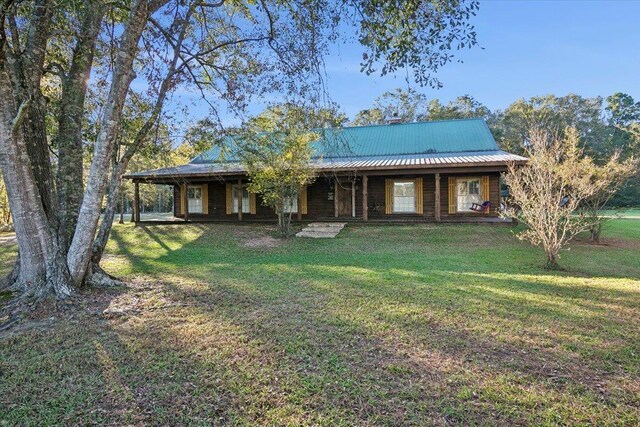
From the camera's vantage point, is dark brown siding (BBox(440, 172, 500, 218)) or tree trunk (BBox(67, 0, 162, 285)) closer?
tree trunk (BBox(67, 0, 162, 285))

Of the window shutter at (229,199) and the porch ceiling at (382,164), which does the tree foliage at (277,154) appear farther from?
the window shutter at (229,199)

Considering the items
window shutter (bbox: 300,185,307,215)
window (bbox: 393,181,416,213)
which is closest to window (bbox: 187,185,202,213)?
window shutter (bbox: 300,185,307,215)

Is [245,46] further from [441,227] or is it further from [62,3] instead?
[441,227]

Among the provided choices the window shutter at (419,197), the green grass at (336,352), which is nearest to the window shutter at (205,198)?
the window shutter at (419,197)

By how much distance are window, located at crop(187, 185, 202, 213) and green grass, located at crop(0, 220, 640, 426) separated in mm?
11858

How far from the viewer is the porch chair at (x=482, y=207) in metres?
14.8

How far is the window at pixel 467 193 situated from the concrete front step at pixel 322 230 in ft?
17.0

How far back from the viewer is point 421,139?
1870 cm

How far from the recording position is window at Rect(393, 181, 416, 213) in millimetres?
16203

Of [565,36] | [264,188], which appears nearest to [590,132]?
[565,36]

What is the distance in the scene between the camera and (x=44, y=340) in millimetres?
3740

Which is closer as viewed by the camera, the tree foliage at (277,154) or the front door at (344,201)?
the tree foliage at (277,154)

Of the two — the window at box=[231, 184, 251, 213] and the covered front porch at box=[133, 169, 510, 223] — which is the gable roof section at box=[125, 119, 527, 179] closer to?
the covered front porch at box=[133, 169, 510, 223]

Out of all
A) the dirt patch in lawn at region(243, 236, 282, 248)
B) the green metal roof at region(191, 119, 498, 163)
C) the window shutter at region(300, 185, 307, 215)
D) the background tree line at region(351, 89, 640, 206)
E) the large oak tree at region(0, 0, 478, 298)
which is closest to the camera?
the large oak tree at region(0, 0, 478, 298)
